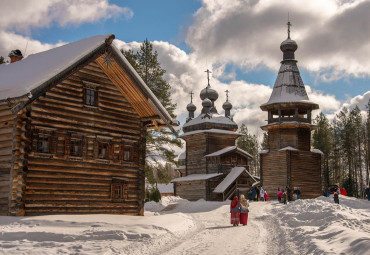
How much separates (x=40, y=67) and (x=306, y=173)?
3284cm

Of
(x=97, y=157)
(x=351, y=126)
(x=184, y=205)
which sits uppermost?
(x=351, y=126)

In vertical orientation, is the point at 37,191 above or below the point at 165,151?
below

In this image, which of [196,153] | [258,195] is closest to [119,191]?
[258,195]

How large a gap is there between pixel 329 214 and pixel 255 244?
6.66 m

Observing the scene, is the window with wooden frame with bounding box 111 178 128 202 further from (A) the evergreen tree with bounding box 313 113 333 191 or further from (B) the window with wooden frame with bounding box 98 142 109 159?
(A) the evergreen tree with bounding box 313 113 333 191

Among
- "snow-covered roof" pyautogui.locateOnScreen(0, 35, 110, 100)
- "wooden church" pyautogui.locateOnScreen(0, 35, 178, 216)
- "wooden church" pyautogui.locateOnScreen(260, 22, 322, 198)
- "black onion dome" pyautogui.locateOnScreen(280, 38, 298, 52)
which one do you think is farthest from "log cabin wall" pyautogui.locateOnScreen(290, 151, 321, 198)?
"snow-covered roof" pyautogui.locateOnScreen(0, 35, 110, 100)

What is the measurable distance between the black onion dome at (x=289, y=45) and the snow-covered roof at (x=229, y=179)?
1477 centimetres

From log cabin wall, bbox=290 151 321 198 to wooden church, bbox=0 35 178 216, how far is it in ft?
80.4

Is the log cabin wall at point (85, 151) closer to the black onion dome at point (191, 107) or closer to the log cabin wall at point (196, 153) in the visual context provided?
the log cabin wall at point (196, 153)

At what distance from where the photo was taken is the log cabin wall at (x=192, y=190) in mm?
47312

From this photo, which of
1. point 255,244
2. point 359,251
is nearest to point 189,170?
point 255,244

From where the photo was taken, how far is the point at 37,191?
18062 mm

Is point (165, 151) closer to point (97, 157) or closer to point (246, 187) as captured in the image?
point (246, 187)

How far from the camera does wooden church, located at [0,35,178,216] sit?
17.7 m
